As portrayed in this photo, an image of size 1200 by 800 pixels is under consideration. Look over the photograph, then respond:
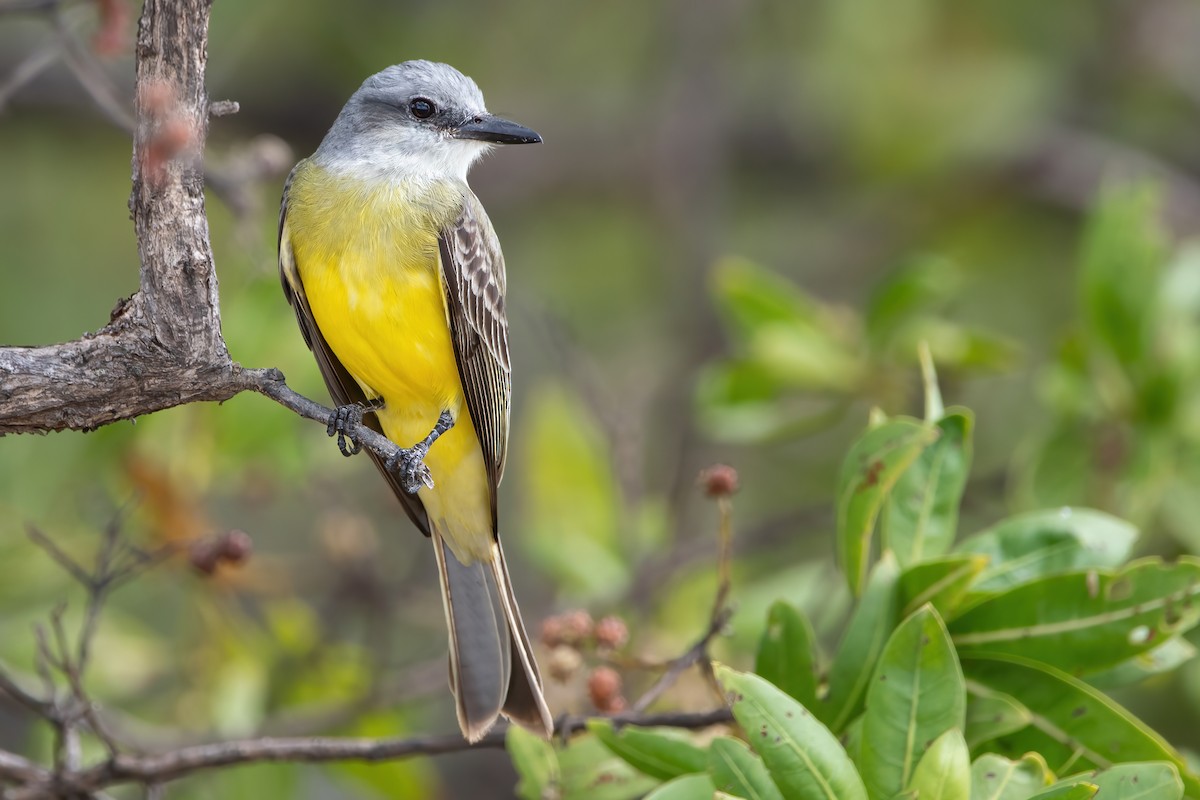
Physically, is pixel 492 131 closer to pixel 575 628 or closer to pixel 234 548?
pixel 234 548

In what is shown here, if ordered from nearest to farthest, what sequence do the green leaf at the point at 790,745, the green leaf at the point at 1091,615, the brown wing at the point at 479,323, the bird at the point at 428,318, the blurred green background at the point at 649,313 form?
the green leaf at the point at 790,745 < the green leaf at the point at 1091,615 < the bird at the point at 428,318 < the brown wing at the point at 479,323 < the blurred green background at the point at 649,313

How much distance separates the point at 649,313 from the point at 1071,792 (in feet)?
18.9

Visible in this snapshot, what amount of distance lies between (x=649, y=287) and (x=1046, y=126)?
243 cm

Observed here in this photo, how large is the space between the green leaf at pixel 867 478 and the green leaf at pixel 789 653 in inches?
10.3

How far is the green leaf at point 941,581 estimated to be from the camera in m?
2.69

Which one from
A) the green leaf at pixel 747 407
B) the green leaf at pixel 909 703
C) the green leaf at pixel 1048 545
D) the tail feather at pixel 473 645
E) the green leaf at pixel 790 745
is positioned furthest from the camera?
the green leaf at pixel 747 407

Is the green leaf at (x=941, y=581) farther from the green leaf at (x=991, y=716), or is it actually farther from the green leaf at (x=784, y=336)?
the green leaf at (x=784, y=336)

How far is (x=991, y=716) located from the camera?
272 centimetres

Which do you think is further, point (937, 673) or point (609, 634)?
point (609, 634)

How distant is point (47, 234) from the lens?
7.20m

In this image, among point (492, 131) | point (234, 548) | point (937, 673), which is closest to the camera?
point (937, 673)

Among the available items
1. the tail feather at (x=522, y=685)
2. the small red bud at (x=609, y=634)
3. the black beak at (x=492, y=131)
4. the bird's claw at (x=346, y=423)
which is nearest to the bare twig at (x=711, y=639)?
the small red bud at (x=609, y=634)

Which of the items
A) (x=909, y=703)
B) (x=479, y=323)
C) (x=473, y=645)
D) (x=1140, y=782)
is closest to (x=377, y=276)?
(x=479, y=323)

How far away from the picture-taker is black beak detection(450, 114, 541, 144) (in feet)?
12.0
